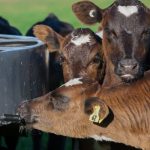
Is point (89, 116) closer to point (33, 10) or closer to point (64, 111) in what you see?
point (64, 111)

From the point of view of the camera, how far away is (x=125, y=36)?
707 cm

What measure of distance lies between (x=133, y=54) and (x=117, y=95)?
2.82 ft

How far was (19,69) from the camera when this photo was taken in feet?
22.6

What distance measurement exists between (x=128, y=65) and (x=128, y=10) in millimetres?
802

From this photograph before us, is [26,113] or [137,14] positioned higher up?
[137,14]

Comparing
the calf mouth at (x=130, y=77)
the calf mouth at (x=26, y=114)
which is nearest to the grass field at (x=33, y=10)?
the calf mouth at (x=130, y=77)

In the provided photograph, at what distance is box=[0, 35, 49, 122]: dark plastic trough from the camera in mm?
6738

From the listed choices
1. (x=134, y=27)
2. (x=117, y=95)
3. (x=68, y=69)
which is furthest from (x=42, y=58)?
(x=117, y=95)

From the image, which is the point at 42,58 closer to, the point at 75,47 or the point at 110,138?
the point at 75,47

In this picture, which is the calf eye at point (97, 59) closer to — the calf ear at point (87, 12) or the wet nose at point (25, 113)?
the calf ear at point (87, 12)

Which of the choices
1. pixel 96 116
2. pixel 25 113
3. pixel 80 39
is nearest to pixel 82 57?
pixel 80 39

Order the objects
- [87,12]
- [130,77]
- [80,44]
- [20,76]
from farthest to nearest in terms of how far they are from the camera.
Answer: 1. [80,44]
2. [87,12]
3. [20,76]
4. [130,77]

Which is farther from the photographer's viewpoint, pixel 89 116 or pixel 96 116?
pixel 89 116

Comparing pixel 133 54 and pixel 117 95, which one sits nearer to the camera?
pixel 117 95
